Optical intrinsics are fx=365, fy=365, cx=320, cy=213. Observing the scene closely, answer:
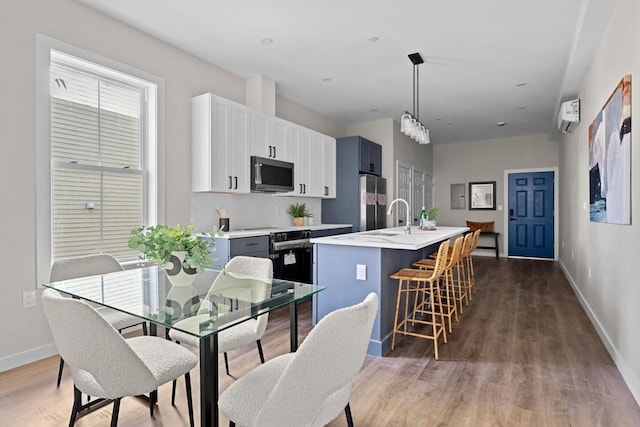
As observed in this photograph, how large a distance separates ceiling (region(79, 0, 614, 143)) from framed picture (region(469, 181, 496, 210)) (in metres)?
3.27

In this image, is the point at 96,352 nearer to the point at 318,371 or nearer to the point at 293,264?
the point at 318,371

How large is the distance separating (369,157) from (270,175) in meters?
2.45

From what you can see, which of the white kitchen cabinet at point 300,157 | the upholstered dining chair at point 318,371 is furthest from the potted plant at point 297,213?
the upholstered dining chair at point 318,371

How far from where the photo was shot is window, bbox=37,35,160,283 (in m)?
2.88

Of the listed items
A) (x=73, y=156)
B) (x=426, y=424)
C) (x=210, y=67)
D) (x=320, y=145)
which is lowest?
(x=426, y=424)

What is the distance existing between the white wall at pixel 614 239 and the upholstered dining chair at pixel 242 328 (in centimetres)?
226

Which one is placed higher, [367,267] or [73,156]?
[73,156]

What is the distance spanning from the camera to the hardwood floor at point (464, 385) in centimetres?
197

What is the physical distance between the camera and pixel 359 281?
116 inches

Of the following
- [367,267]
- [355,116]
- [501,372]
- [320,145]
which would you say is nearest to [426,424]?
[501,372]

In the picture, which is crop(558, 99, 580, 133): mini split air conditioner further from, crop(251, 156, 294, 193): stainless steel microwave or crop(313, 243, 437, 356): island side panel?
crop(251, 156, 294, 193): stainless steel microwave

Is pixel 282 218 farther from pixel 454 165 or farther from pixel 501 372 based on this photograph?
pixel 454 165

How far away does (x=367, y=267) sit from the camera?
291 cm

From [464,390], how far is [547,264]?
20.8ft
